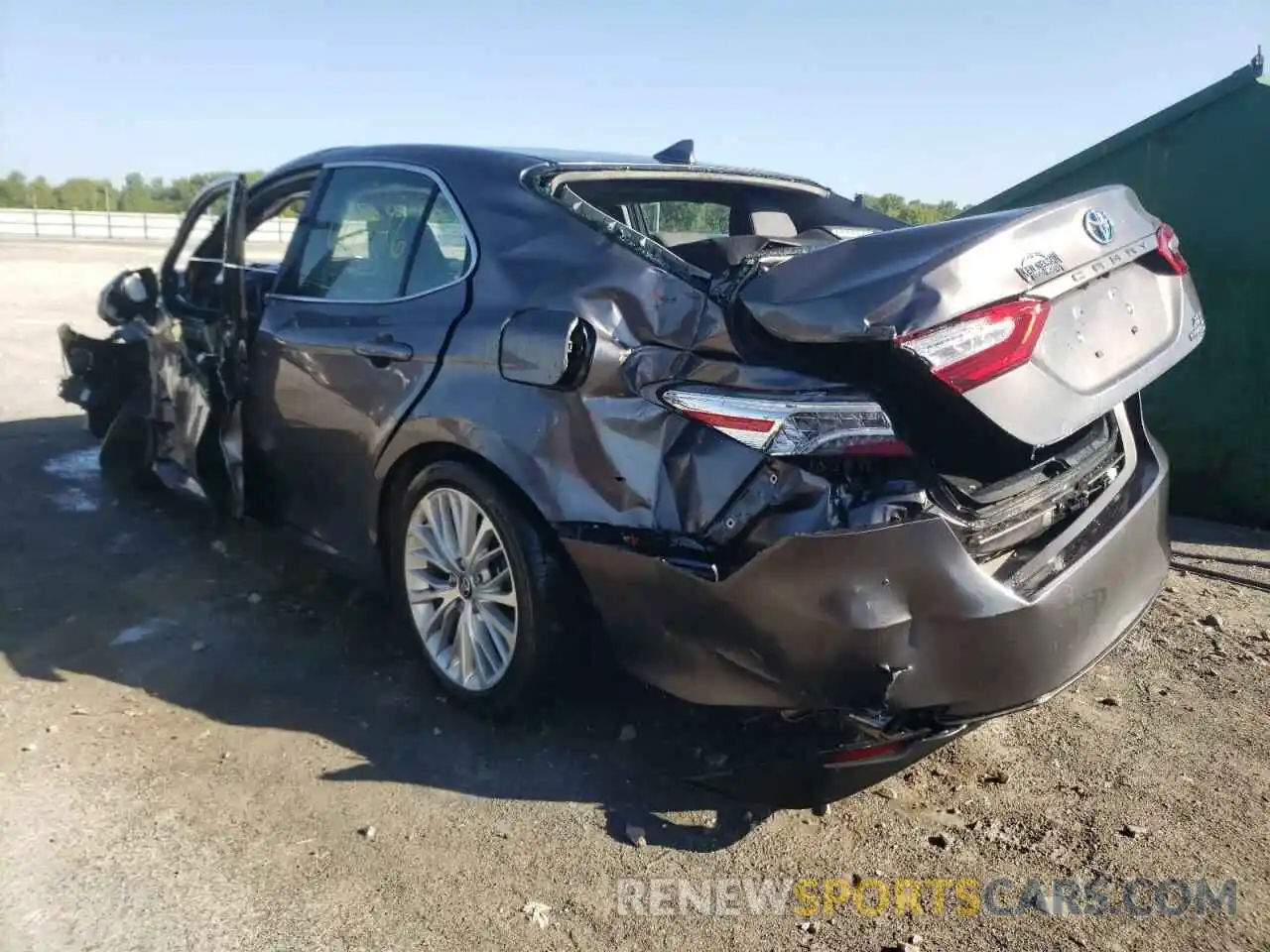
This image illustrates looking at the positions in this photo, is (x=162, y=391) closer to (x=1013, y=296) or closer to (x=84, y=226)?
(x=1013, y=296)

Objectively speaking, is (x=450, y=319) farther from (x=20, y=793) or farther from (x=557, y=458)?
(x=20, y=793)

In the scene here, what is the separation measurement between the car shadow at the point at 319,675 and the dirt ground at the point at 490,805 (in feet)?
0.05

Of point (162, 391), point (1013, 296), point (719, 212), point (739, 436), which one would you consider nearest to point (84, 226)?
point (162, 391)

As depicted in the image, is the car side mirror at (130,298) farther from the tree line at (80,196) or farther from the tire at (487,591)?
the tree line at (80,196)

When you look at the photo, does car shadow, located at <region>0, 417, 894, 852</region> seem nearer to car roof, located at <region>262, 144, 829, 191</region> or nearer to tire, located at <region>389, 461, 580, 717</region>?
tire, located at <region>389, 461, 580, 717</region>

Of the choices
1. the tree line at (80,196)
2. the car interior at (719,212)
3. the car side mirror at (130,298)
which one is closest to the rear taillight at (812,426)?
the car interior at (719,212)

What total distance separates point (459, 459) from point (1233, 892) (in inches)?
95.3

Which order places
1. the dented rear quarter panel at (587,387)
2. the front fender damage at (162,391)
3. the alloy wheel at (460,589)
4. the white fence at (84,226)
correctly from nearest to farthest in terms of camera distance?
the dented rear quarter panel at (587,387)
the alloy wheel at (460,589)
the front fender damage at (162,391)
the white fence at (84,226)

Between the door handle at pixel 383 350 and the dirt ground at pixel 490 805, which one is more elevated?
the door handle at pixel 383 350

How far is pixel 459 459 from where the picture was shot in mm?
3367

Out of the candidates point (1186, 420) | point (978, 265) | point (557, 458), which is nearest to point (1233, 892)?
point (978, 265)

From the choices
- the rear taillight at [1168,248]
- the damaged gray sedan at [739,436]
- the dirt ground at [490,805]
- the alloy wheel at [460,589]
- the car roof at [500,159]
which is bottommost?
the dirt ground at [490,805]

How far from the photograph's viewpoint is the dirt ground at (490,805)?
8.35 feet

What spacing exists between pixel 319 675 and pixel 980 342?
2625 mm
